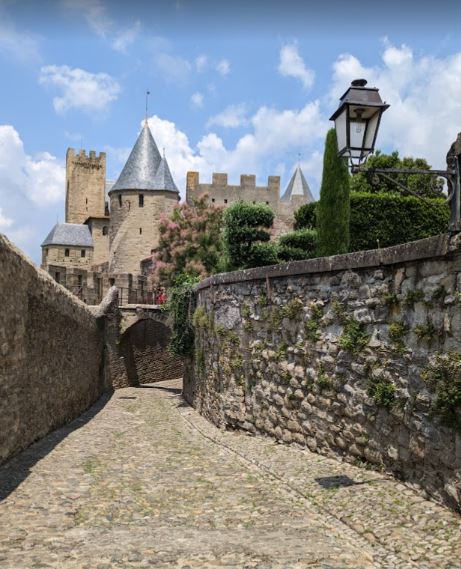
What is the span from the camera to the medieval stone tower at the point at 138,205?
139ft

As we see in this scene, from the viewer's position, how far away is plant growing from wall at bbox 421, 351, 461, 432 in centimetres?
484

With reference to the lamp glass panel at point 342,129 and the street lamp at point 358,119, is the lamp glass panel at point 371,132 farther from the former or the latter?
the lamp glass panel at point 342,129

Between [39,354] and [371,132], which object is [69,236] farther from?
[371,132]

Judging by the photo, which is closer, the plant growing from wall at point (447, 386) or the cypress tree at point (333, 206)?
the plant growing from wall at point (447, 386)

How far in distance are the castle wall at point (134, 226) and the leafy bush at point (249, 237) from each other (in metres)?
28.0

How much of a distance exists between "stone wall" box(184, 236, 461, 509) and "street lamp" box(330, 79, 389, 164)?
0.97 m

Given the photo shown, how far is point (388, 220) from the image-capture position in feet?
58.6

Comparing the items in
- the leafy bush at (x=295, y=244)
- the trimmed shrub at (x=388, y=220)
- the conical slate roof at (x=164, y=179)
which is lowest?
the leafy bush at (x=295, y=244)

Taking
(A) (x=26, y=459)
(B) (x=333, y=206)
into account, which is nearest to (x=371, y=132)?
(A) (x=26, y=459)

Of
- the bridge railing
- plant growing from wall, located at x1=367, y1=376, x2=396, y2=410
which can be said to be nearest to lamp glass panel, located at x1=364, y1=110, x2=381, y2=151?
plant growing from wall, located at x1=367, y1=376, x2=396, y2=410

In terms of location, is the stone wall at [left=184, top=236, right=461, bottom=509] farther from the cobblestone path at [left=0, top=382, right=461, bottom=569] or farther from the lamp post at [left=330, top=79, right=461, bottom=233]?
the lamp post at [left=330, top=79, right=461, bottom=233]

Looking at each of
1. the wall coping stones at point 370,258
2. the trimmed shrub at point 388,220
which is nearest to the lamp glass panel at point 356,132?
the wall coping stones at point 370,258

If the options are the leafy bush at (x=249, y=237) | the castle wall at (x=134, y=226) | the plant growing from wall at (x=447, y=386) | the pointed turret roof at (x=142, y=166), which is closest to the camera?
the plant growing from wall at (x=447, y=386)

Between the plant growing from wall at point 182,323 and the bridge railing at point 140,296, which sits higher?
the bridge railing at point 140,296
